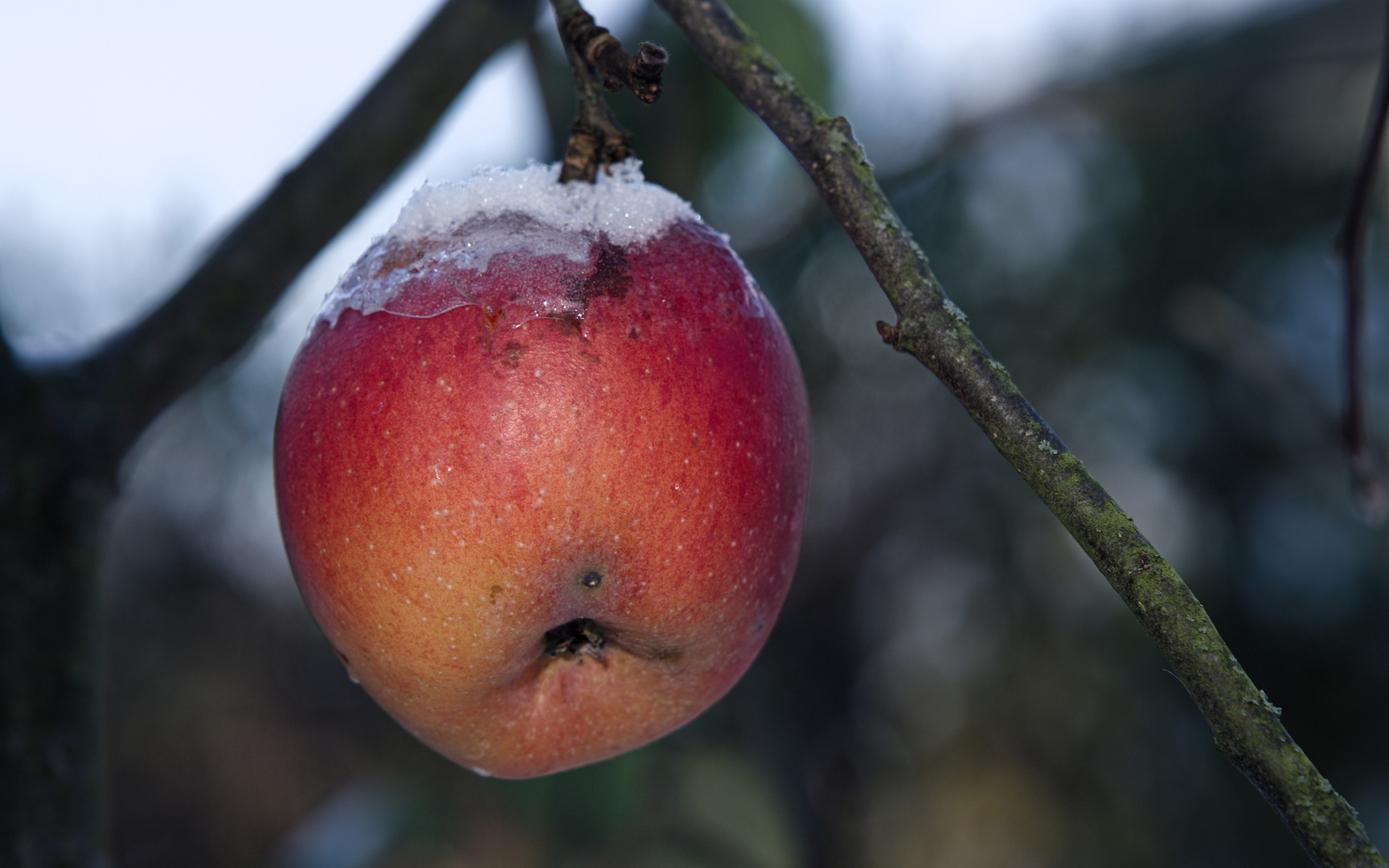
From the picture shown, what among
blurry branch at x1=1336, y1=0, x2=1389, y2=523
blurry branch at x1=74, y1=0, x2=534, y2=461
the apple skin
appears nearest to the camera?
the apple skin

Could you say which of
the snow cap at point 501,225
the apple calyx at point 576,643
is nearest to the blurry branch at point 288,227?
the snow cap at point 501,225

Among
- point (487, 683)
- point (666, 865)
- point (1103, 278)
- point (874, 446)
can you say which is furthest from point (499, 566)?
point (1103, 278)

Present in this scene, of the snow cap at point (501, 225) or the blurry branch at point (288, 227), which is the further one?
the blurry branch at point (288, 227)

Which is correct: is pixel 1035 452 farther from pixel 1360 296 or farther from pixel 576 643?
pixel 1360 296

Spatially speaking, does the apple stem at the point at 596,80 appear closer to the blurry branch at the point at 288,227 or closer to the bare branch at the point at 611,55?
the bare branch at the point at 611,55

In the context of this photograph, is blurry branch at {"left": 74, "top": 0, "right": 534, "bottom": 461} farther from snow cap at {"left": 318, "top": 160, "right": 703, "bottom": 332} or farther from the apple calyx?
the apple calyx

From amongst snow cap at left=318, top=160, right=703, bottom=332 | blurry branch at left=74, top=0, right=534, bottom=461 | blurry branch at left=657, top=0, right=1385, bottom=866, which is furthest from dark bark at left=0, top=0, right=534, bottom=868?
blurry branch at left=657, top=0, right=1385, bottom=866

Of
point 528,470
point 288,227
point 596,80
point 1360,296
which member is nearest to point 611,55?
point 596,80
